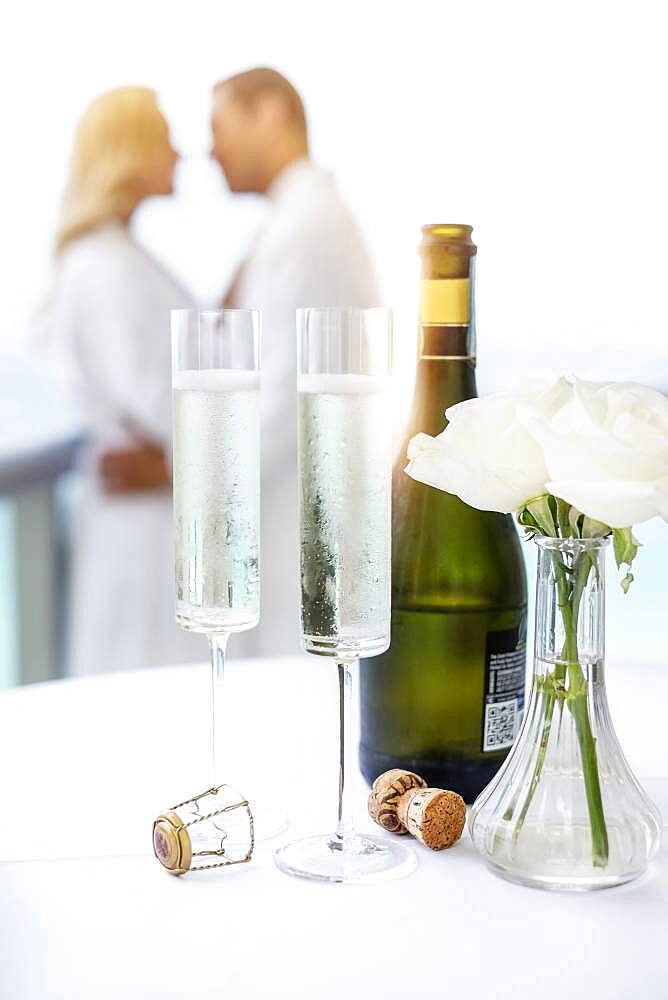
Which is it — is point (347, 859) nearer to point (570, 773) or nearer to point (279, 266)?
point (570, 773)

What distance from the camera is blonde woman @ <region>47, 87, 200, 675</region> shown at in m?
3.12

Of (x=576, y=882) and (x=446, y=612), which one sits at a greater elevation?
(x=446, y=612)

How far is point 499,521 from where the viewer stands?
108 cm

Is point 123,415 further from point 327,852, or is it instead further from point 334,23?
point 327,852

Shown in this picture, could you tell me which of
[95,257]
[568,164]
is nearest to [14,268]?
[95,257]

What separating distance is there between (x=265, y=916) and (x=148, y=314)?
97.8 inches

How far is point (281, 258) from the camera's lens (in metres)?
3.17

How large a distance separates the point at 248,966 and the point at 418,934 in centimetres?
11

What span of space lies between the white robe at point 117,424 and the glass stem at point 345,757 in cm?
222

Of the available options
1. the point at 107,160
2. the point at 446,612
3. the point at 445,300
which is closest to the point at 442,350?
the point at 445,300

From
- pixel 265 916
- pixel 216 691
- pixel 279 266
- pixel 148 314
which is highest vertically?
pixel 279 266

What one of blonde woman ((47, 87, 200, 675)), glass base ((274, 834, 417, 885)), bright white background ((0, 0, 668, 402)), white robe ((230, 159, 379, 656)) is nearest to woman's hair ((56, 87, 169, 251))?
blonde woman ((47, 87, 200, 675))

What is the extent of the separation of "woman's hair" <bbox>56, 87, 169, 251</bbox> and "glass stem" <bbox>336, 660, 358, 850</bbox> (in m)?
2.50

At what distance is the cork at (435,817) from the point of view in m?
0.88
